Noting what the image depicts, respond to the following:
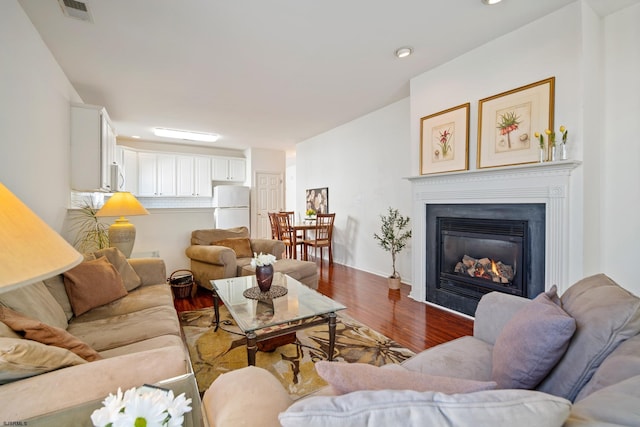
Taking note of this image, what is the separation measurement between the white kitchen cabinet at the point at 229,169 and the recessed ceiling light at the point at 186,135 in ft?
2.75

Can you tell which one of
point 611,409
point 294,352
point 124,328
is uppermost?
point 611,409

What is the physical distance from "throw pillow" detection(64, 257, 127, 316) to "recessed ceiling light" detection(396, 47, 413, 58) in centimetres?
311

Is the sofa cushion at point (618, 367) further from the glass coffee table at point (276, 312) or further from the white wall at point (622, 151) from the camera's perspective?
the white wall at point (622, 151)

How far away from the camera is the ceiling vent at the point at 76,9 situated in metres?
1.95

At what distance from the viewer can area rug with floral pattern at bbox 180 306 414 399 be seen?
1776 millimetres

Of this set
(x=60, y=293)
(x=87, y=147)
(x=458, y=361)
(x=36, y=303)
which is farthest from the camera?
(x=87, y=147)

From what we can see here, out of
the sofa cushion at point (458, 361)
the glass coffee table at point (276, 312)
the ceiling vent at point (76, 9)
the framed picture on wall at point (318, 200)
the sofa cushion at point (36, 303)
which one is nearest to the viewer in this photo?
the sofa cushion at point (458, 361)

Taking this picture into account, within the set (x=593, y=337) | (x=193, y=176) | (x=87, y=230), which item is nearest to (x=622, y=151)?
(x=593, y=337)

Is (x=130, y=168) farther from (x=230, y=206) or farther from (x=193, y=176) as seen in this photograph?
(x=230, y=206)

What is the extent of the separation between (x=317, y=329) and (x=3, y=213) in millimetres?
2236

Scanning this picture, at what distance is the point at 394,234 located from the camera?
13.2 ft

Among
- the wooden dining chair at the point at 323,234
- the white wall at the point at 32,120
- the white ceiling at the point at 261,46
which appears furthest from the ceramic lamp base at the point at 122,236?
the wooden dining chair at the point at 323,234

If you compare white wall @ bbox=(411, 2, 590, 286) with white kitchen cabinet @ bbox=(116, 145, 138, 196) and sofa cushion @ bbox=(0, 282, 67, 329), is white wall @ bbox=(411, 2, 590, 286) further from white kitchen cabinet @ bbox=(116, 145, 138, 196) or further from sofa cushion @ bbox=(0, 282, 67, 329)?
white kitchen cabinet @ bbox=(116, 145, 138, 196)

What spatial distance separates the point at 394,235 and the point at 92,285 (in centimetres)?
337
